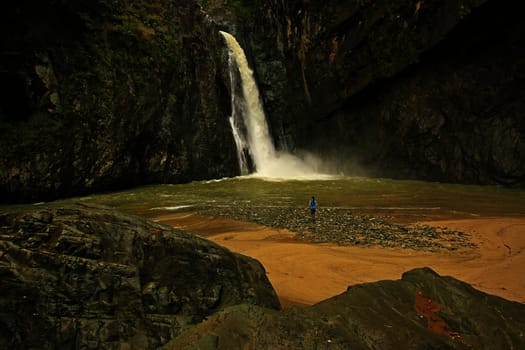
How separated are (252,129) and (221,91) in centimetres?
428

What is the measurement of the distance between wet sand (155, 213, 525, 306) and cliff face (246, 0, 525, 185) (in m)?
11.0

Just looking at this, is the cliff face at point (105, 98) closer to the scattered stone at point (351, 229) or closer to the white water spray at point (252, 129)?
the white water spray at point (252, 129)

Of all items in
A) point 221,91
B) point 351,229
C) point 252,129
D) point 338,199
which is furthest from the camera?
point 252,129

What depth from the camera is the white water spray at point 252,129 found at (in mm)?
24297

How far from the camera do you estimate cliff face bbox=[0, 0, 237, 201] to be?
1166cm

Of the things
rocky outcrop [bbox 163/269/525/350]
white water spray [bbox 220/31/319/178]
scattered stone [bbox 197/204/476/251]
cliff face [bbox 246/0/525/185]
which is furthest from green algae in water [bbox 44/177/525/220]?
white water spray [bbox 220/31/319/178]

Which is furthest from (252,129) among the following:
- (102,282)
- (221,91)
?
(102,282)

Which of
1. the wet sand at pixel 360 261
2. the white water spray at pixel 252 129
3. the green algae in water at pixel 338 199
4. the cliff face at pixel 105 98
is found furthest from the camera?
the white water spray at pixel 252 129

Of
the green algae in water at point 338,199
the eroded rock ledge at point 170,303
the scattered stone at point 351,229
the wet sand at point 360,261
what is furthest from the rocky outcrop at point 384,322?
the green algae in water at point 338,199

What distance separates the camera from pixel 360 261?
202 inches

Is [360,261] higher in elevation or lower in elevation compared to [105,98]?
lower

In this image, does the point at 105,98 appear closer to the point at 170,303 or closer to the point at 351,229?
the point at 351,229

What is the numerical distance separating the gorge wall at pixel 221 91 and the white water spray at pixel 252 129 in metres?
1.68

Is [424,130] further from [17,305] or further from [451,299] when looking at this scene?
[17,305]
